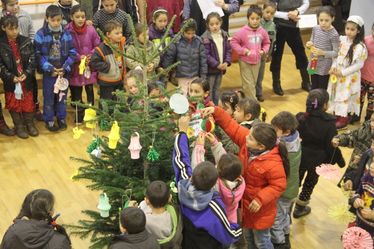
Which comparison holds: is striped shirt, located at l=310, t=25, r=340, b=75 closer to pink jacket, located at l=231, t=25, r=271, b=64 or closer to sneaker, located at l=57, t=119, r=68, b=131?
pink jacket, located at l=231, t=25, r=271, b=64

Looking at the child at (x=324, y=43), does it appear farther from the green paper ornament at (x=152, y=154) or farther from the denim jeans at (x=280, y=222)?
the green paper ornament at (x=152, y=154)

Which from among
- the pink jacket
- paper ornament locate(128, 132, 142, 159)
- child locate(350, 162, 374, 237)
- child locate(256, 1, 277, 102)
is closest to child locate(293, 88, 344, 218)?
child locate(350, 162, 374, 237)

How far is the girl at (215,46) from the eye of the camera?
6430mm

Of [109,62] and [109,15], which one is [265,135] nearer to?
[109,62]

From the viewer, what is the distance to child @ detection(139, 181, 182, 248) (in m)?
3.23

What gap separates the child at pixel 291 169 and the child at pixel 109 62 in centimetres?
242

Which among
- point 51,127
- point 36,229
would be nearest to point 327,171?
point 36,229

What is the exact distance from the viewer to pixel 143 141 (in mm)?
3529

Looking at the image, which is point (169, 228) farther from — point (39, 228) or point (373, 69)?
point (373, 69)

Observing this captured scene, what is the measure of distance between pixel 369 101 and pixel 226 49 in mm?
1774

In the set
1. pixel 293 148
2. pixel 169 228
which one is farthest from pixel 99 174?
pixel 293 148

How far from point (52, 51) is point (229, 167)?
329 centimetres

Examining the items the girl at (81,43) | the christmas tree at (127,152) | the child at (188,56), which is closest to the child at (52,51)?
the girl at (81,43)

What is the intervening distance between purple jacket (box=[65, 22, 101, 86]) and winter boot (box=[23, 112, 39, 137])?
585 mm
